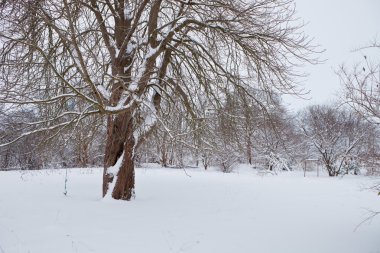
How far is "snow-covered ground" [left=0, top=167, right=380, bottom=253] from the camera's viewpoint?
4.68 m

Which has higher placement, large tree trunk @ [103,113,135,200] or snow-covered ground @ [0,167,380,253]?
large tree trunk @ [103,113,135,200]

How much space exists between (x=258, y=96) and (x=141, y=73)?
11.2 feet

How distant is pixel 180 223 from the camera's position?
19.8 feet

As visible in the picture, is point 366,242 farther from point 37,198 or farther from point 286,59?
point 37,198

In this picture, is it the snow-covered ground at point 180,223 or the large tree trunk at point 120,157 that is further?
the large tree trunk at point 120,157

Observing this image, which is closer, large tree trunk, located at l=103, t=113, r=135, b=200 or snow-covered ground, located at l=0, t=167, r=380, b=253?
snow-covered ground, located at l=0, t=167, r=380, b=253

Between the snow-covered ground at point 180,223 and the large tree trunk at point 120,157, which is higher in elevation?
the large tree trunk at point 120,157

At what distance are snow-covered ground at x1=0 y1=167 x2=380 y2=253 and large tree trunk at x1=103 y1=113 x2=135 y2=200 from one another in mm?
379

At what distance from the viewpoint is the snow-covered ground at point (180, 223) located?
4.68 m

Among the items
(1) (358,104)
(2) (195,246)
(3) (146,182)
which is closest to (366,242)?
(1) (358,104)

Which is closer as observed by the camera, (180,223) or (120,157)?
(180,223)

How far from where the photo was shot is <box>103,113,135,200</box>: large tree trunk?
773cm

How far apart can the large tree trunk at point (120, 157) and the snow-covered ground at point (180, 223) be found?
1.24 ft

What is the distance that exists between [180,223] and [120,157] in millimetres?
2633
